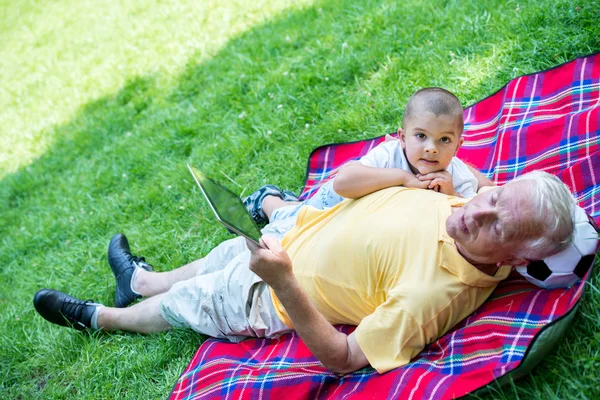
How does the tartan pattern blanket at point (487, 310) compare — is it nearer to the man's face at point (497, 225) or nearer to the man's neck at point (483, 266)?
the man's neck at point (483, 266)

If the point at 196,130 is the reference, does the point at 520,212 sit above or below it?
below

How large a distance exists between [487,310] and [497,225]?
18.6 inches

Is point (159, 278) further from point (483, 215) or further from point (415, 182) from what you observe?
point (483, 215)

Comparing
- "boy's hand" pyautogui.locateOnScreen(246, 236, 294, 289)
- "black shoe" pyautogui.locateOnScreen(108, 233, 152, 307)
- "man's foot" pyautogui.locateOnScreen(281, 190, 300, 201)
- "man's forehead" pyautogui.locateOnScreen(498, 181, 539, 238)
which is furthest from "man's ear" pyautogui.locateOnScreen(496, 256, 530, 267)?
"black shoe" pyautogui.locateOnScreen(108, 233, 152, 307)

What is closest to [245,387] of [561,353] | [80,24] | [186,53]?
[561,353]

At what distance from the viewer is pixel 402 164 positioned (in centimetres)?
317

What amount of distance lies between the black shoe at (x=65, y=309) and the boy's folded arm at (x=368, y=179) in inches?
75.5

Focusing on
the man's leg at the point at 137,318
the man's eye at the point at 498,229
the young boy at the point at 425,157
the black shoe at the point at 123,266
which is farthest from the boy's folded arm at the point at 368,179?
the black shoe at the point at 123,266

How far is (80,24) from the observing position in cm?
962

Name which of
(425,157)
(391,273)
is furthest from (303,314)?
(425,157)

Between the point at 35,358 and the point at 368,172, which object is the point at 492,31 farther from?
the point at 35,358

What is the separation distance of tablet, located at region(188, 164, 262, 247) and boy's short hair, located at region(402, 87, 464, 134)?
3.59 ft

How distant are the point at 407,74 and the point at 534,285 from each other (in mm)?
2673

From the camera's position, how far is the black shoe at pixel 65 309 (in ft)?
12.3
